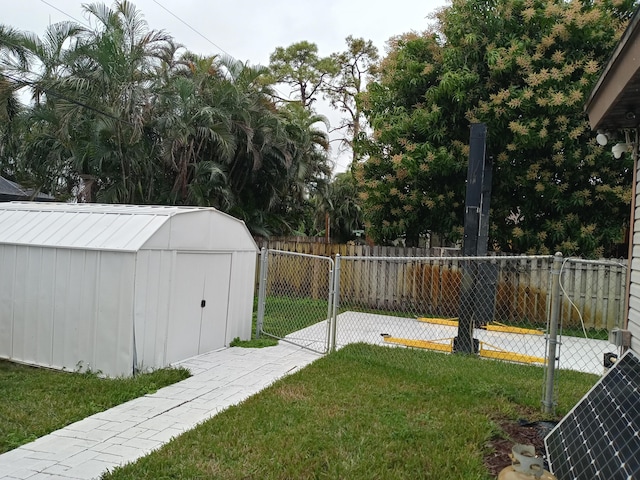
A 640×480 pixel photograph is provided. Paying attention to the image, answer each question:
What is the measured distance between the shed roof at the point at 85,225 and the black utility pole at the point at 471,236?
146 inches

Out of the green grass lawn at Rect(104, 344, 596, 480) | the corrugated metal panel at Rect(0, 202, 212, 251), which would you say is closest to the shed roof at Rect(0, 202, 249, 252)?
the corrugated metal panel at Rect(0, 202, 212, 251)

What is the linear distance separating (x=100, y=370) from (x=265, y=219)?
9.35 metres

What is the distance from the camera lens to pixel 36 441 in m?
3.90

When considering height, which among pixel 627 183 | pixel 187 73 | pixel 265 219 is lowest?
pixel 265 219

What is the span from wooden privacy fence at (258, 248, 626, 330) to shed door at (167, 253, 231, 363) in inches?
92.3

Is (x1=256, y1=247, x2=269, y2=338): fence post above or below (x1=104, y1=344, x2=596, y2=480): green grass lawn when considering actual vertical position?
above

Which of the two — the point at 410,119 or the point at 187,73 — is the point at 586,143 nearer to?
the point at 410,119

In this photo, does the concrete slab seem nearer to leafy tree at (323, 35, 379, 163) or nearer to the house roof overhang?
the house roof overhang

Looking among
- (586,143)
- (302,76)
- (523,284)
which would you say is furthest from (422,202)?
(302,76)

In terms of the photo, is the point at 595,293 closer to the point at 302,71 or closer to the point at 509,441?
the point at 509,441

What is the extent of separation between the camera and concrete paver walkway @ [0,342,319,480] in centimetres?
349

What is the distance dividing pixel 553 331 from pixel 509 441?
107 centimetres

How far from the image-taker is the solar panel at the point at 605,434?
2.65 m

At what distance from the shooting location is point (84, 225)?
6.27m
